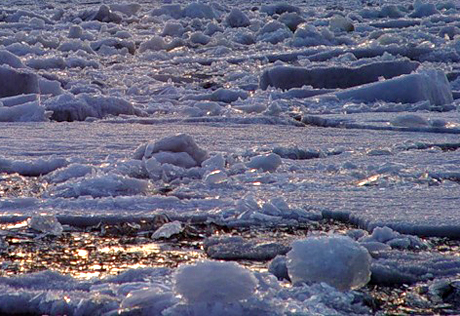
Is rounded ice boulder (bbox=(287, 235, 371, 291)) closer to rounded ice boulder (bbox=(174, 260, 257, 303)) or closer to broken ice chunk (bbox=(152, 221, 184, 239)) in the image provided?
rounded ice boulder (bbox=(174, 260, 257, 303))

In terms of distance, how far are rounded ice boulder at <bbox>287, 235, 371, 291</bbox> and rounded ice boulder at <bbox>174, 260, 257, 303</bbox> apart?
0.15 m

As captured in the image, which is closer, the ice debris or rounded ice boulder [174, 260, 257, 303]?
rounded ice boulder [174, 260, 257, 303]

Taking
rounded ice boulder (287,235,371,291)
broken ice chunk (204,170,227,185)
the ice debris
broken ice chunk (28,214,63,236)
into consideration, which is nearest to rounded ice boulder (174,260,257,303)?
rounded ice boulder (287,235,371,291)

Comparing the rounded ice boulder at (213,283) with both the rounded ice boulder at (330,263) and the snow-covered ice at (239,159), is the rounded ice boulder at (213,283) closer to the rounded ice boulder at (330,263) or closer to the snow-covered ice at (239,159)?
the snow-covered ice at (239,159)

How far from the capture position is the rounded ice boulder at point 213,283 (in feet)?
4.65

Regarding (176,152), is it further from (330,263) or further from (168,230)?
(330,263)

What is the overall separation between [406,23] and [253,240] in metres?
7.37

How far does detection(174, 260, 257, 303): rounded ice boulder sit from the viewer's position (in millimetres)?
1416

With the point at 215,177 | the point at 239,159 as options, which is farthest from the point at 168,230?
the point at 239,159

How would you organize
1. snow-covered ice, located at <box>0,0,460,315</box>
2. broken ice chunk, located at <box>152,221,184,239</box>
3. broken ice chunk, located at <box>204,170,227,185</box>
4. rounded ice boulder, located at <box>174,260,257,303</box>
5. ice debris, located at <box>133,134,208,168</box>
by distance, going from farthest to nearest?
ice debris, located at <box>133,134,208,168</box> → broken ice chunk, located at <box>204,170,227,185</box> → broken ice chunk, located at <box>152,221,184,239</box> → snow-covered ice, located at <box>0,0,460,315</box> → rounded ice boulder, located at <box>174,260,257,303</box>

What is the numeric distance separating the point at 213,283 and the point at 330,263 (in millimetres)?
241

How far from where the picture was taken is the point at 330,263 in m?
1.57

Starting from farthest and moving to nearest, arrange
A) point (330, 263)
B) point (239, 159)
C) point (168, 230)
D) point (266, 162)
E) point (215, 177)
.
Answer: point (239, 159) → point (266, 162) → point (215, 177) → point (168, 230) → point (330, 263)

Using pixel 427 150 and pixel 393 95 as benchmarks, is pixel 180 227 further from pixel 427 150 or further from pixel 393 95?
pixel 393 95
